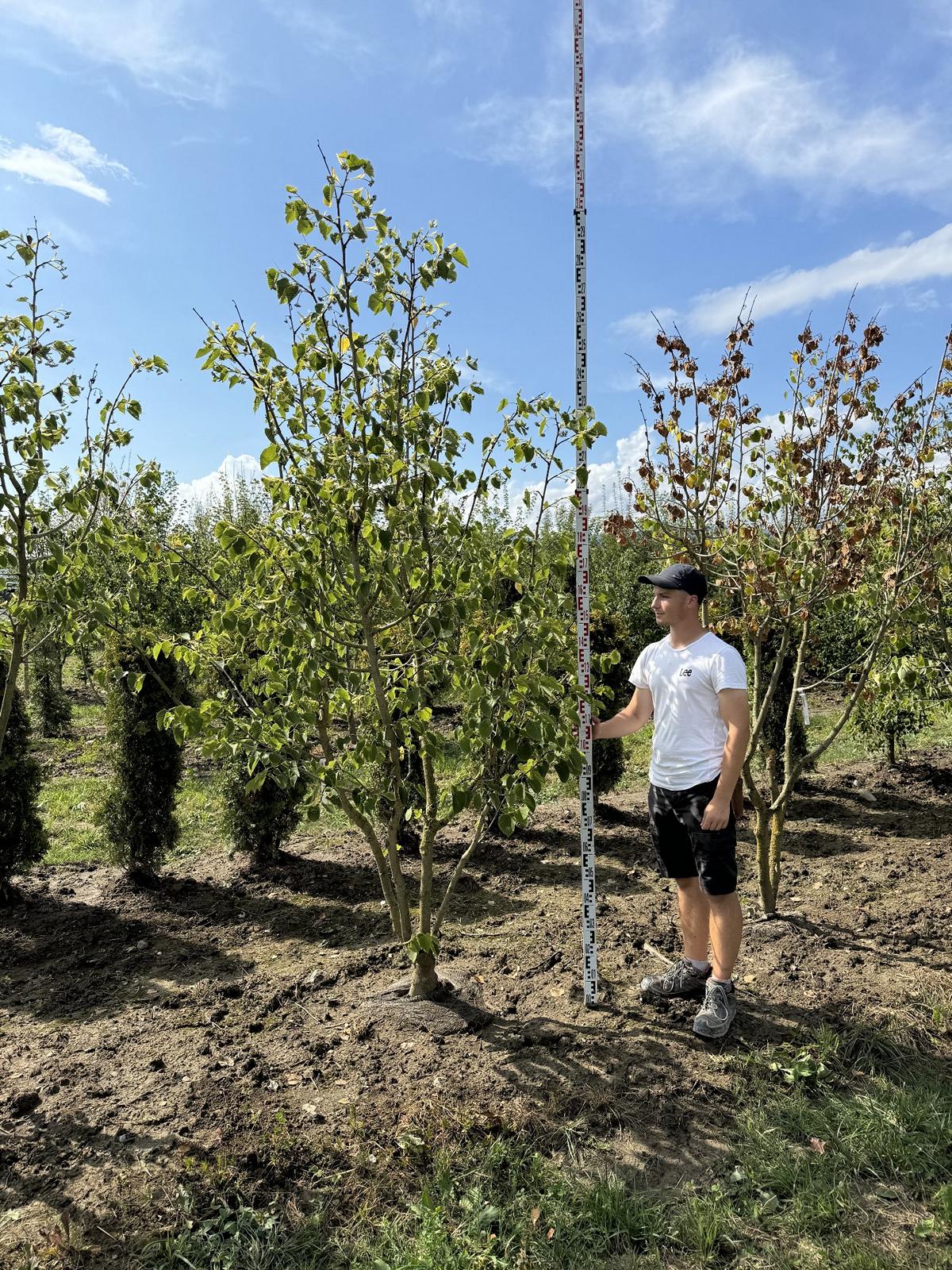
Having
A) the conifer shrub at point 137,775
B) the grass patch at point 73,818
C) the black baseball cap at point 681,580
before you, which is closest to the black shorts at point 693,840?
the black baseball cap at point 681,580

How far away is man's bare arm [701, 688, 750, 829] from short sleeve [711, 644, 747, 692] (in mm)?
24

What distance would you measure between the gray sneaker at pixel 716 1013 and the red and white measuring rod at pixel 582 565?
1.77 ft

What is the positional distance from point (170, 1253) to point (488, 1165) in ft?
3.50

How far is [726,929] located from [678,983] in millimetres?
551

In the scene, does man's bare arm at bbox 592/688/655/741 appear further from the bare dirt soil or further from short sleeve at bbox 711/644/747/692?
the bare dirt soil

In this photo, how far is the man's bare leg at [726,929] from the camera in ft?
12.3

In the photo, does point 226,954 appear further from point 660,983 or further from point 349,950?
point 660,983

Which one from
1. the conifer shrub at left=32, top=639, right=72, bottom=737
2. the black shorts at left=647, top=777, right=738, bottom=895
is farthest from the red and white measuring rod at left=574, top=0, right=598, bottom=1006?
the conifer shrub at left=32, top=639, right=72, bottom=737

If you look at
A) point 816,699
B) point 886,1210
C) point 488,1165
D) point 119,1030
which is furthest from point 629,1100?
point 816,699

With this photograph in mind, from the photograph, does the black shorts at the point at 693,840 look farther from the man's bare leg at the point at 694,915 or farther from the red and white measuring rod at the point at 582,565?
the red and white measuring rod at the point at 582,565

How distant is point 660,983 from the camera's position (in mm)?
4125

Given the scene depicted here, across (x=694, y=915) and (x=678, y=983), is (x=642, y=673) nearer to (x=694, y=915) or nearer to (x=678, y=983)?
(x=694, y=915)

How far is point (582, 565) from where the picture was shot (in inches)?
156

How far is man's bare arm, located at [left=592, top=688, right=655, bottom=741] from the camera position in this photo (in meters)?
4.04
